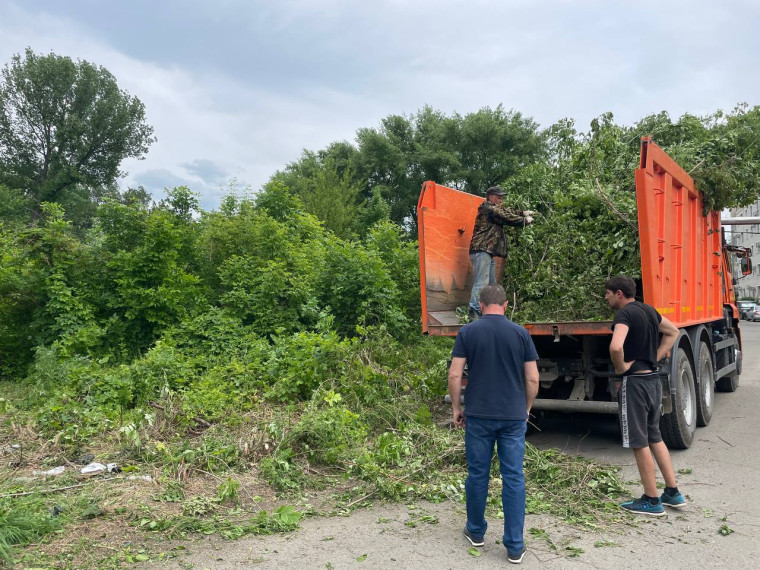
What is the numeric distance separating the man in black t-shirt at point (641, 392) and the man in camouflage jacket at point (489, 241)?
237 centimetres

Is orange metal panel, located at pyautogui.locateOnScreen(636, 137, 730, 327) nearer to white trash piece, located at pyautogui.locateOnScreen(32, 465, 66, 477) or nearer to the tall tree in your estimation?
white trash piece, located at pyautogui.locateOnScreen(32, 465, 66, 477)

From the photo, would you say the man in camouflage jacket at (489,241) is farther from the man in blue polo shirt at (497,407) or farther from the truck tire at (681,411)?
the man in blue polo shirt at (497,407)

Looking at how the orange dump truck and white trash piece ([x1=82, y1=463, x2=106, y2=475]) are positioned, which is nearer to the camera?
white trash piece ([x1=82, y1=463, x2=106, y2=475])

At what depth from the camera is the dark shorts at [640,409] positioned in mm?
4500

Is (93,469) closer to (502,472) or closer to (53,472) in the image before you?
(53,472)

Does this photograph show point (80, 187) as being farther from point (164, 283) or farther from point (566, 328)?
point (566, 328)

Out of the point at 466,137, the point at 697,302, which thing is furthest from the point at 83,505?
the point at 466,137

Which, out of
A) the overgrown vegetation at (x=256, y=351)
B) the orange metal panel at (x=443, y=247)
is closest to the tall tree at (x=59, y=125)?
the overgrown vegetation at (x=256, y=351)

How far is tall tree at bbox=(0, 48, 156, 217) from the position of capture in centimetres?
3866

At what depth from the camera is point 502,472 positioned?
12.7 feet

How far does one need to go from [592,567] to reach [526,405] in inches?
→ 39.0

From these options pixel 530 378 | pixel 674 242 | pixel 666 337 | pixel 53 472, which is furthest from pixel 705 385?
pixel 53 472

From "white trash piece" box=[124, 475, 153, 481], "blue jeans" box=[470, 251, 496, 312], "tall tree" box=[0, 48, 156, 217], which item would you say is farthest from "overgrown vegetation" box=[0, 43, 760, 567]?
"tall tree" box=[0, 48, 156, 217]

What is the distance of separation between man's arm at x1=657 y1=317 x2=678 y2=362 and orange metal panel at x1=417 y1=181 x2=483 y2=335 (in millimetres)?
2347
